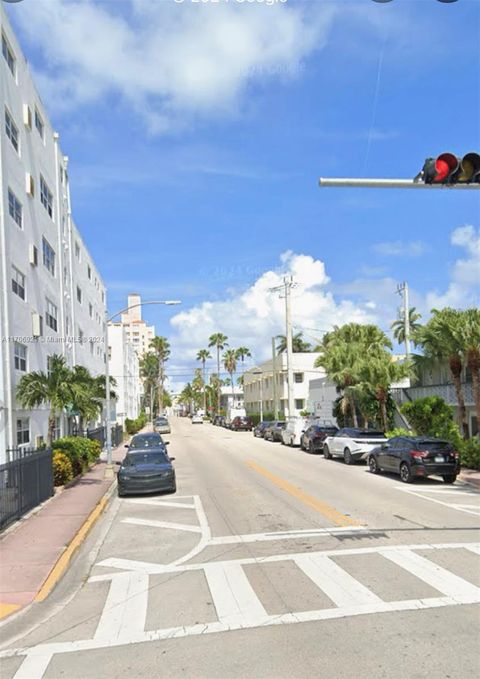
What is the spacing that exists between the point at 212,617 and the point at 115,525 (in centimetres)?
739

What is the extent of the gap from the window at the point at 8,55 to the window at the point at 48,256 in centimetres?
732

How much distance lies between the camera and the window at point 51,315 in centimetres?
2743

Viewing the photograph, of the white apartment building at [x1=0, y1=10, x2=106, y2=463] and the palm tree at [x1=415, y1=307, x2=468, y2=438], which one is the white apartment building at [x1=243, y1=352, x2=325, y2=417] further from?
the palm tree at [x1=415, y1=307, x2=468, y2=438]

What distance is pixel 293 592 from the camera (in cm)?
769

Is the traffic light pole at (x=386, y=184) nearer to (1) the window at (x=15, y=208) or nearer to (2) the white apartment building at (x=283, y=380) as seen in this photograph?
(1) the window at (x=15, y=208)

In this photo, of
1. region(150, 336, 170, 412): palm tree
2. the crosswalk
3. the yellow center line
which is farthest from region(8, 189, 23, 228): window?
region(150, 336, 170, 412): palm tree

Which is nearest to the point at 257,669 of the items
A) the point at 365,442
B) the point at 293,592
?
the point at 293,592

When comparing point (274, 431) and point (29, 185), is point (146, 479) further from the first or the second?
point (274, 431)

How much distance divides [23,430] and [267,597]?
55.3 feet

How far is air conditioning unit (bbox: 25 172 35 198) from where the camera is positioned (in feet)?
78.3

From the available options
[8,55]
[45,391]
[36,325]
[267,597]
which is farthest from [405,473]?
[8,55]

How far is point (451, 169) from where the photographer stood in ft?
24.8

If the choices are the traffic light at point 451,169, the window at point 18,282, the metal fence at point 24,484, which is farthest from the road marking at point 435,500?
the window at point 18,282

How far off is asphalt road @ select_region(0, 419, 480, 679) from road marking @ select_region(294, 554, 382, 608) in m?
0.03
